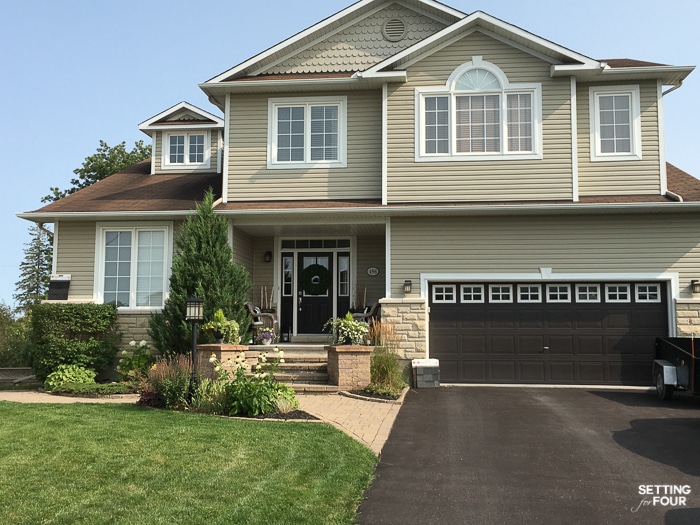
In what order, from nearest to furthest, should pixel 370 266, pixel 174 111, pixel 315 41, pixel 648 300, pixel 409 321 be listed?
pixel 648 300
pixel 409 321
pixel 315 41
pixel 370 266
pixel 174 111

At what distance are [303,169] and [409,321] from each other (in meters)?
4.06

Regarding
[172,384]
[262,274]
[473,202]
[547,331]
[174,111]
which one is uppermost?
[174,111]

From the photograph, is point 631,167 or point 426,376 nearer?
point 426,376

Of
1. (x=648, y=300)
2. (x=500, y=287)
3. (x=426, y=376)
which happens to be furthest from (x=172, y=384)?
(x=648, y=300)

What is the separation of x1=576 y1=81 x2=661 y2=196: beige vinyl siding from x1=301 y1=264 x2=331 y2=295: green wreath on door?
19.6ft

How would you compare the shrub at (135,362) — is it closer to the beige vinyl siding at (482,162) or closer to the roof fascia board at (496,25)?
the beige vinyl siding at (482,162)

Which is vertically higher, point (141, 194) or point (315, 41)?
point (315, 41)

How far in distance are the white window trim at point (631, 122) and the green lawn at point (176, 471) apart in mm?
8521

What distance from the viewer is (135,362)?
12.4 metres

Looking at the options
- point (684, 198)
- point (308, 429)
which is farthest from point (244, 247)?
point (684, 198)

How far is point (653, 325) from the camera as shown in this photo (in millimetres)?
12070

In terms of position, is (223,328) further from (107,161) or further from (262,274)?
(107,161)

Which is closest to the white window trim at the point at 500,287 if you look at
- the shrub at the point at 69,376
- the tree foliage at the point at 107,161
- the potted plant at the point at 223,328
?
the potted plant at the point at 223,328

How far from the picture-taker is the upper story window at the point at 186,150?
15859 millimetres
